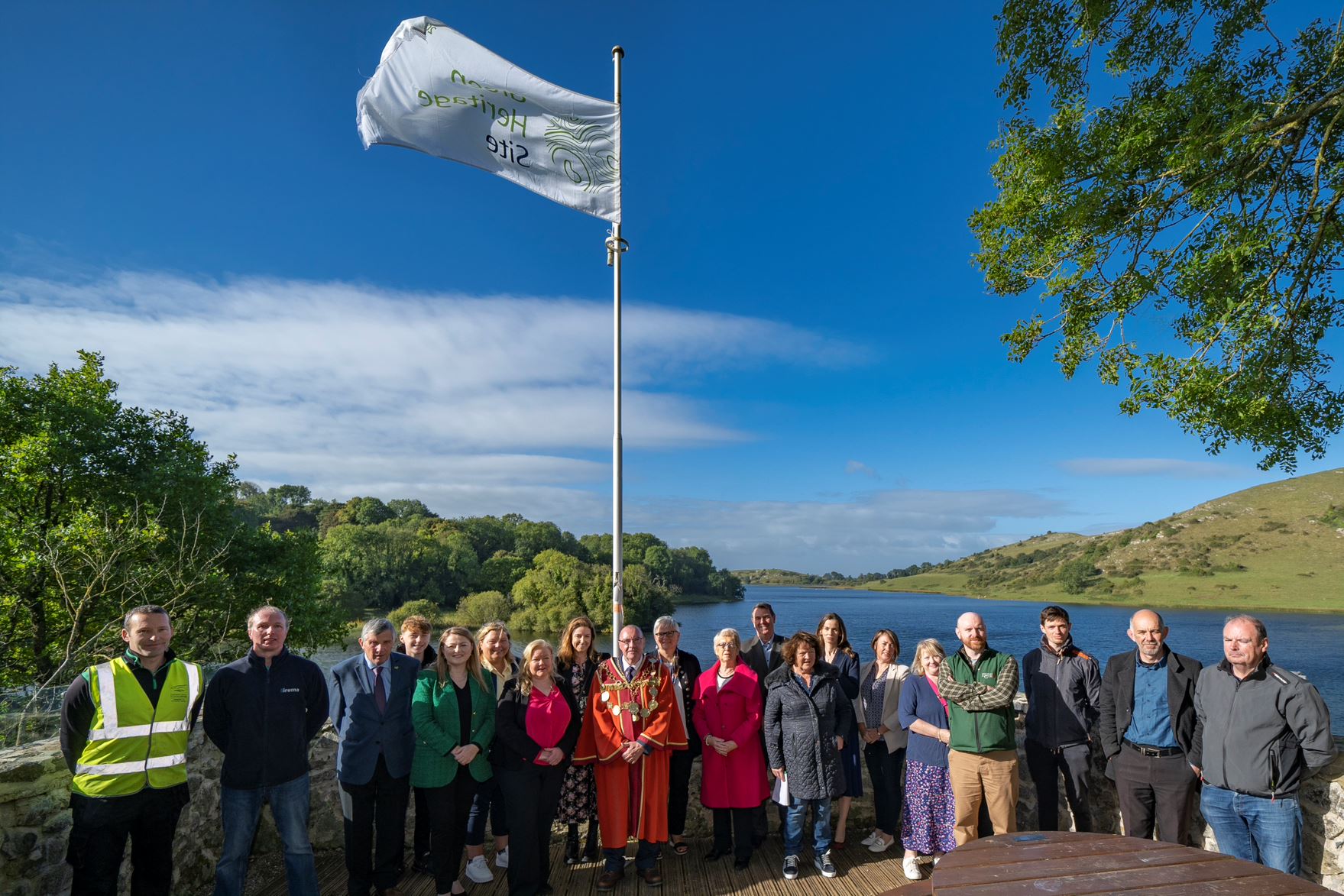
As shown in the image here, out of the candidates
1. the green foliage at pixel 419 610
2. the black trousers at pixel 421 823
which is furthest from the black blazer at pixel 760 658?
the green foliage at pixel 419 610

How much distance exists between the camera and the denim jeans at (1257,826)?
122 inches

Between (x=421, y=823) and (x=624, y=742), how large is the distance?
1308 millimetres

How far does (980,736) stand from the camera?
3715 millimetres

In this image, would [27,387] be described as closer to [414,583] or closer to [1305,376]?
[1305,376]

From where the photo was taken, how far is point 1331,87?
17.7 ft

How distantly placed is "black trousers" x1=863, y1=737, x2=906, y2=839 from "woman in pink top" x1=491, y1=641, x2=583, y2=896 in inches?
79.0

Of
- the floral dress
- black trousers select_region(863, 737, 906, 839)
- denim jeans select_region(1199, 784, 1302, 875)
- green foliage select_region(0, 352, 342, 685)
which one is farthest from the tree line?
denim jeans select_region(1199, 784, 1302, 875)

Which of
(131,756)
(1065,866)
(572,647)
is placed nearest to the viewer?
(1065,866)

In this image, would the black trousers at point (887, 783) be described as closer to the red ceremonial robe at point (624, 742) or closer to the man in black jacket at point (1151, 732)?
the man in black jacket at point (1151, 732)

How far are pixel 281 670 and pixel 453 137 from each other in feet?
13.9

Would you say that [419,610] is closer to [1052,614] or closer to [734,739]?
[734,739]

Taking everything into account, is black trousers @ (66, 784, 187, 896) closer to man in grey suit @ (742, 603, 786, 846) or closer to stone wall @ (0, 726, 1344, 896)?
stone wall @ (0, 726, 1344, 896)

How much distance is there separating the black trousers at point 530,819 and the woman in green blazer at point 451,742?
0.21 m

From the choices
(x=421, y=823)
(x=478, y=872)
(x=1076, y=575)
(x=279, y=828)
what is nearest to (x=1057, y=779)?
(x=478, y=872)
